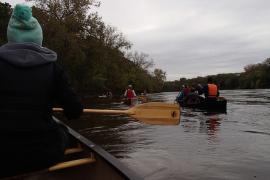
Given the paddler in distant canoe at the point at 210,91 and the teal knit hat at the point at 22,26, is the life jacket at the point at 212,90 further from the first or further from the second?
the teal knit hat at the point at 22,26

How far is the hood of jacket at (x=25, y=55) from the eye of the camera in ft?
9.52

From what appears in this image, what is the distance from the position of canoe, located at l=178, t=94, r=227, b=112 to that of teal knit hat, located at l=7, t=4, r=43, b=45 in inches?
668

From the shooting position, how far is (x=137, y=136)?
11.9m

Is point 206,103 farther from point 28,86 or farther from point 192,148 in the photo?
point 28,86

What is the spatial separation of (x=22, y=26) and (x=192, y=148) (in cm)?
719

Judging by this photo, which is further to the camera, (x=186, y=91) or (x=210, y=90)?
(x=186, y=91)

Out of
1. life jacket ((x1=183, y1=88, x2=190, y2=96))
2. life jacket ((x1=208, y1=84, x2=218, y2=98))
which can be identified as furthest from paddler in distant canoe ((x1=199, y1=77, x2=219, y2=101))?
life jacket ((x1=183, y1=88, x2=190, y2=96))

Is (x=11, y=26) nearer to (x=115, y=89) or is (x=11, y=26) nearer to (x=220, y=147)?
(x=220, y=147)

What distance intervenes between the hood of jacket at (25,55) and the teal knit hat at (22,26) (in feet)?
0.24

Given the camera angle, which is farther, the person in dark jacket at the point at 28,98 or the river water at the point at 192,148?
the river water at the point at 192,148

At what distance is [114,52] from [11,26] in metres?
54.5

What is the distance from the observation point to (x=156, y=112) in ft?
18.3

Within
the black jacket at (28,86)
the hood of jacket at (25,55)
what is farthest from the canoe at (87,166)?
the hood of jacket at (25,55)

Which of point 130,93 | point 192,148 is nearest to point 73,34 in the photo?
point 130,93
